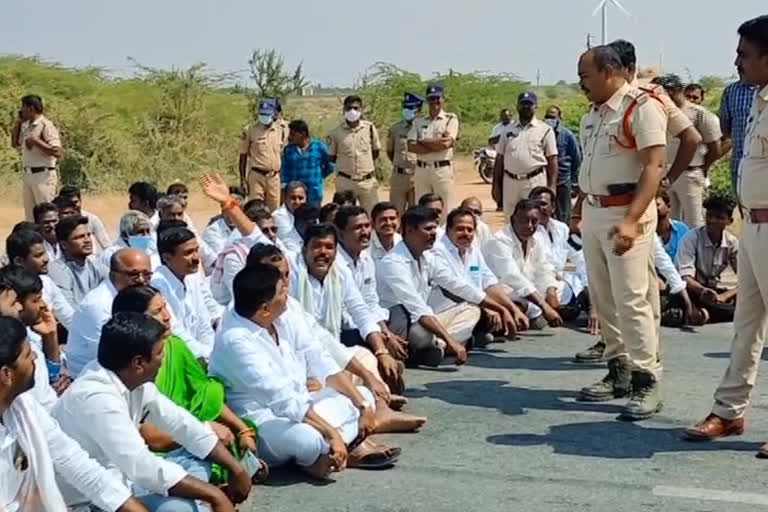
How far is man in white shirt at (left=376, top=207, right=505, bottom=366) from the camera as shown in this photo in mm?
7258

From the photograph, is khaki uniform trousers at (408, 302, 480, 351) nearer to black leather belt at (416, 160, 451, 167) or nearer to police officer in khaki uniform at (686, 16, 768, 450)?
police officer in khaki uniform at (686, 16, 768, 450)

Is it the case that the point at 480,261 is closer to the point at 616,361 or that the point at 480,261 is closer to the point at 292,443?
the point at 616,361

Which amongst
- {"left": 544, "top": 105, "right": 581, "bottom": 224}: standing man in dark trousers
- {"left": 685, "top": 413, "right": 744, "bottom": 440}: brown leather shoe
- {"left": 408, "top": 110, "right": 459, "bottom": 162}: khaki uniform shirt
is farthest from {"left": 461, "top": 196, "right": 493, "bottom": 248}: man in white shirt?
{"left": 685, "top": 413, "right": 744, "bottom": 440}: brown leather shoe

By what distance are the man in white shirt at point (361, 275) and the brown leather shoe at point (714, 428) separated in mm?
1943

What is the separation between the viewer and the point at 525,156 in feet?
36.0

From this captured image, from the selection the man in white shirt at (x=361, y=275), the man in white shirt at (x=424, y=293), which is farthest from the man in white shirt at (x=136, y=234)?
the man in white shirt at (x=424, y=293)

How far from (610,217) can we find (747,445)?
126 cm

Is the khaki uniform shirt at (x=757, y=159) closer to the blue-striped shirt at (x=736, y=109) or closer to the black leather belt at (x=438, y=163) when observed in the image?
the blue-striped shirt at (x=736, y=109)

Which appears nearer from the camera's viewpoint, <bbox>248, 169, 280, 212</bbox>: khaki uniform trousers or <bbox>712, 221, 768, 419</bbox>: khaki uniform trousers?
<bbox>712, 221, 768, 419</bbox>: khaki uniform trousers

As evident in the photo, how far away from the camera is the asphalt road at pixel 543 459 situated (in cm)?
475

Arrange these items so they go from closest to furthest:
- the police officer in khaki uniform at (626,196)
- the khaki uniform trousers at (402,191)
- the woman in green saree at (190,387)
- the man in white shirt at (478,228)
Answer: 1. the woman in green saree at (190,387)
2. the police officer in khaki uniform at (626,196)
3. the man in white shirt at (478,228)
4. the khaki uniform trousers at (402,191)

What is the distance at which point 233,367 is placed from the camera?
4906 millimetres

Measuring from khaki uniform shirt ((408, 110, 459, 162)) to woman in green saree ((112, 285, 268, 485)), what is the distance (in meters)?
7.62

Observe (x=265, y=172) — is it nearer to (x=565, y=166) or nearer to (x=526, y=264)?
(x=565, y=166)
